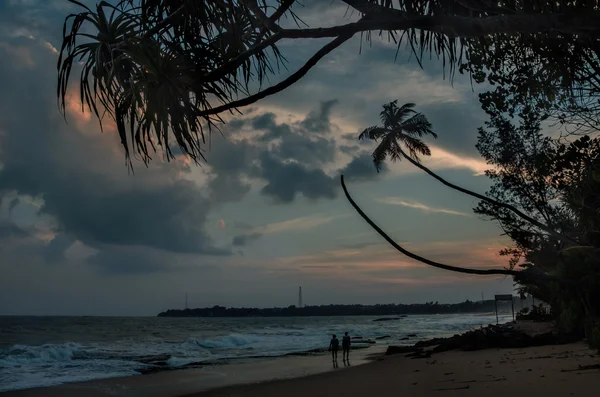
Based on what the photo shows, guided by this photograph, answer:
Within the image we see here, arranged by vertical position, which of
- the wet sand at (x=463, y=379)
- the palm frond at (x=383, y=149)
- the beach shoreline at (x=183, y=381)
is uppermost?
the palm frond at (x=383, y=149)

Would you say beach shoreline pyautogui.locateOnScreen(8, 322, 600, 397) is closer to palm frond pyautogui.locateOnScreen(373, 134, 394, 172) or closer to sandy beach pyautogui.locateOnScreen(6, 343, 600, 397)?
sandy beach pyautogui.locateOnScreen(6, 343, 600, 397)

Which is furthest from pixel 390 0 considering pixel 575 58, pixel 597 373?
pixel 597 373

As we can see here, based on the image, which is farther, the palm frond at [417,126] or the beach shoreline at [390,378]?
the palm frond at [417,126]

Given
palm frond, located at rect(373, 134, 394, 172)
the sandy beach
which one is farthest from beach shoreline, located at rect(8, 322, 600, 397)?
palm frond, located at rect(373, 134, 394, 172)

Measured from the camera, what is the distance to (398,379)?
1434cm

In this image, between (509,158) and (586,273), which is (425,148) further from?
(586,273)

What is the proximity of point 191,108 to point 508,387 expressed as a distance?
8952mm

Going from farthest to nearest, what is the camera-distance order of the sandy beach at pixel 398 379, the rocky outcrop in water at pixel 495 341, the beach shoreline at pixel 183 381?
the rocky outcrop in water at pixel 495 341 → the beach shoreline at pixel 183 381 → the sandy beach at pixel 398 379

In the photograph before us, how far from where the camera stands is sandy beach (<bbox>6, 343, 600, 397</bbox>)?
10234 mm

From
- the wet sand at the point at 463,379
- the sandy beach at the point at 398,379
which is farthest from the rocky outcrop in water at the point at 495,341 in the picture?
the wet sand at the point at 463,379

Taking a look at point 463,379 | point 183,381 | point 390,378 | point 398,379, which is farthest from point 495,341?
point 183,381

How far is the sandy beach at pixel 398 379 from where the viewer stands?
33.6ft

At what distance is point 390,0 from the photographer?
11.3 ft

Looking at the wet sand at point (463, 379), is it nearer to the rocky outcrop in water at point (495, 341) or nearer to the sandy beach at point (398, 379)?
the sandy beach at point (398, 379)
